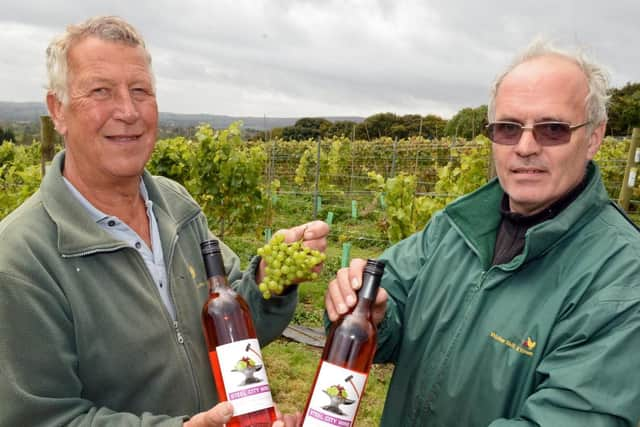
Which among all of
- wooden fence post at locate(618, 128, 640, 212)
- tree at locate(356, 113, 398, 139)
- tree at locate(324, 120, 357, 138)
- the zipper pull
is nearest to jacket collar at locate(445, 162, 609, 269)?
the zipper pull

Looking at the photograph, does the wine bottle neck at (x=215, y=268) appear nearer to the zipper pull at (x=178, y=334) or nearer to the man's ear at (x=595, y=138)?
the zipper pull at (x=178, y=334)

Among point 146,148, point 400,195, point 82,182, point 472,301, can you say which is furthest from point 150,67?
point 400,195

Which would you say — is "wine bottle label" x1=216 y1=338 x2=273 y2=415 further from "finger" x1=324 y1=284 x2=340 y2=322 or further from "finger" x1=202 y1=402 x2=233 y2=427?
"finger" x1=324 y1=284 x2=340 y2=322

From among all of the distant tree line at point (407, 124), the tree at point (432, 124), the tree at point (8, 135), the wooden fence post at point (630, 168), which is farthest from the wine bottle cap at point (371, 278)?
the tree at point (432, 124)

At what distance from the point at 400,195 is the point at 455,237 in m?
6.08

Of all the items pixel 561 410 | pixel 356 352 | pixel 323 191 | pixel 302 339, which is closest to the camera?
pixel 561 410

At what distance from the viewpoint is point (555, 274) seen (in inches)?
67.6

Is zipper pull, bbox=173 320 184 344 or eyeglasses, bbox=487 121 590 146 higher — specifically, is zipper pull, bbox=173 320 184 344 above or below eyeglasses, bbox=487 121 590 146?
below

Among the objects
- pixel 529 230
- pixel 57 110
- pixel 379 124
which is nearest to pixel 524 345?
pixel 529 230

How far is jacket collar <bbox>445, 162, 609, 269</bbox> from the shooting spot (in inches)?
68.1

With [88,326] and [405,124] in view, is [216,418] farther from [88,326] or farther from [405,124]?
[405,124]

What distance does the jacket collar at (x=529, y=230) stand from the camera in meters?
1.73

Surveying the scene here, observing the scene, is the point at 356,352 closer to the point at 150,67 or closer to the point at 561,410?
the point at 561,410

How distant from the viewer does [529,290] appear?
68.9 inches
